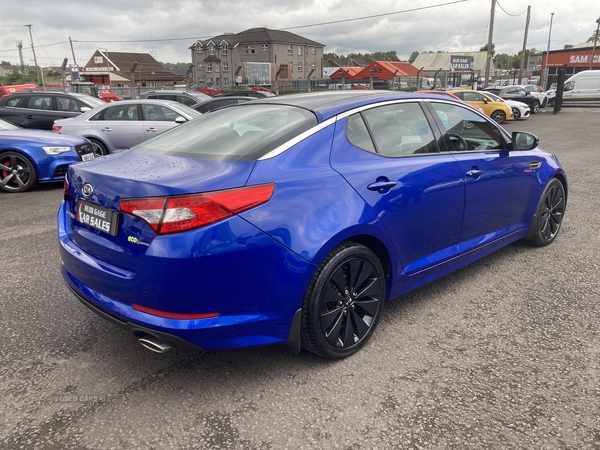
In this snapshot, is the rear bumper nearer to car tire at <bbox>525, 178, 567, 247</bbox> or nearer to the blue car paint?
car tire at <bbox>525, 178, 567, 247</bbox>

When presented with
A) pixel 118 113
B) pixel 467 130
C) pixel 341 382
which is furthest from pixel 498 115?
pixel 341 382

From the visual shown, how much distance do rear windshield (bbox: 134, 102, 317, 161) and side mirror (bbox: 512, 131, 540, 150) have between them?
7.00ft

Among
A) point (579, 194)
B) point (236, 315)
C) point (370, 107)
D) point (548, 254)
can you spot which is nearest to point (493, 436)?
point (236, 315)

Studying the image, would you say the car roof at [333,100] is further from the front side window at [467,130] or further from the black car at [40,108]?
the black car at [40,108]

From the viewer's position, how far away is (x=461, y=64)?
3909 cm

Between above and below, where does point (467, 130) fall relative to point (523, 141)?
above

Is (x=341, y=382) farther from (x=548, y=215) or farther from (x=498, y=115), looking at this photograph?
(x=498, y=115)

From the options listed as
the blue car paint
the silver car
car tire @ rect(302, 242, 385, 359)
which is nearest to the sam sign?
the silver car

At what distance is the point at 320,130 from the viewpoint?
270cm

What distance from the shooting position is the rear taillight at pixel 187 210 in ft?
7.06

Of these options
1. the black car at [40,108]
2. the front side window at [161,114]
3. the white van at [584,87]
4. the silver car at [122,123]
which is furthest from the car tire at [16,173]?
the white van at [584,87]

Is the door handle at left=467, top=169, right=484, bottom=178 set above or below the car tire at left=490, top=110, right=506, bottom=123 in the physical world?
above

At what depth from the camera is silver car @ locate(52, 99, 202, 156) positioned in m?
9.34

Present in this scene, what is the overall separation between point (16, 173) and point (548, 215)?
7.41 metres
